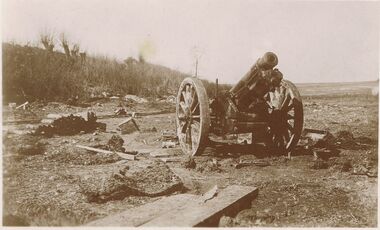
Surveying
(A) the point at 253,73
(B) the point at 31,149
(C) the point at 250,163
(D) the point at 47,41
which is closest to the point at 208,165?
(C) the point at 250,163

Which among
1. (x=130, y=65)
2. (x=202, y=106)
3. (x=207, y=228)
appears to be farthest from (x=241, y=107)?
(x=130, y=65)

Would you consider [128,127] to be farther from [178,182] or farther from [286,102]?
[178,182]

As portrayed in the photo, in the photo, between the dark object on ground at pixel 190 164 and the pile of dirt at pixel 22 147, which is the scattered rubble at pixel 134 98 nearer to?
the pile of dirt at pixel 22 147

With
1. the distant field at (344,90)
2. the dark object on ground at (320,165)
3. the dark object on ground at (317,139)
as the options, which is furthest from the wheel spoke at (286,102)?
the distant field at (344,90)

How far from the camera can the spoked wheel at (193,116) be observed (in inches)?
232

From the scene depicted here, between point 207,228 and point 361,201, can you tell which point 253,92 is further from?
point 207,228

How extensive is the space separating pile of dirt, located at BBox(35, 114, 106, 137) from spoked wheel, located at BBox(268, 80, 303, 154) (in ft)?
12.4

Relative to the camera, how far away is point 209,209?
4.04 metres

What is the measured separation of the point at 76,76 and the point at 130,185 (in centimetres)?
988

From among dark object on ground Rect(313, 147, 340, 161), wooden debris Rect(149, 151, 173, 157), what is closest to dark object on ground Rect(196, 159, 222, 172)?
wooden debris Rect(149, 151, 173, 157)

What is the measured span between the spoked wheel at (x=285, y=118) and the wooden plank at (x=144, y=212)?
2428 millimetres

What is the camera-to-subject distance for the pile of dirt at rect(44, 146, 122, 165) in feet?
19.5

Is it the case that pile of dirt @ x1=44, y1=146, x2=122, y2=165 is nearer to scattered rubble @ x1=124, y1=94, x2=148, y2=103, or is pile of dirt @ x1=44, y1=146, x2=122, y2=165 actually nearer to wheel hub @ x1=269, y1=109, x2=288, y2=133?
wheel hub @ x1=269, y1=109, x2=288, y2=133

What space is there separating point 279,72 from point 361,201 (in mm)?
1966
